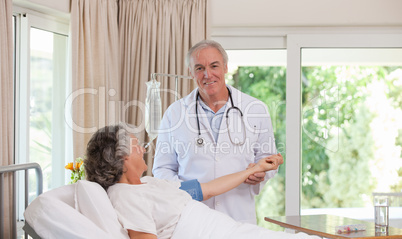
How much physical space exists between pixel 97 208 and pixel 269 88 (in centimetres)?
388

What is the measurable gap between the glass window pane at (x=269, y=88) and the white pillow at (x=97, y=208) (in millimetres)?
2486

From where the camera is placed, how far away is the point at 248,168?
2.46 m

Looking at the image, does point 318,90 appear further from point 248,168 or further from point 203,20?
point 248,168

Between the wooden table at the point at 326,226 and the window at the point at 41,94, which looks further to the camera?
the window at the point at 41,94

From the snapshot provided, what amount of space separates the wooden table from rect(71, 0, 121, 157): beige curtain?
1492 mm

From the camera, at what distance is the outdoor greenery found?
3998mm

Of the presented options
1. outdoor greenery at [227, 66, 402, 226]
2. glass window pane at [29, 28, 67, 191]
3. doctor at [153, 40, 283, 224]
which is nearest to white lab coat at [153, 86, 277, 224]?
doctor at [153, 40, 283, 224]

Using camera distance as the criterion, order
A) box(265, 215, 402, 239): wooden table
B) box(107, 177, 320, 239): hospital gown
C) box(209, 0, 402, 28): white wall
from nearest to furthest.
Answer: box(107, 177, 320, 239): hospital gown → box(265, 215, 402, 239): wooden table → box(209, 0, 402, 28): white wall

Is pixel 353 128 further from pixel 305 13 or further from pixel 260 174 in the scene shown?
pixel 260 174

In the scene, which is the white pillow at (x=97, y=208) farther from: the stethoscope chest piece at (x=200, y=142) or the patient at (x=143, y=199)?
the stethoscope chest piece at (x=200, y=142)

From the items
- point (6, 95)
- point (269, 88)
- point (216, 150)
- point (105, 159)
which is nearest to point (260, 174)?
point (216, 150)

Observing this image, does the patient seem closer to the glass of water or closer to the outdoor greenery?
the glass of water

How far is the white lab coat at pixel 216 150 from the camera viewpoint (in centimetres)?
250

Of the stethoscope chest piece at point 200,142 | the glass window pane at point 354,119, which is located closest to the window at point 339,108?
the glass window pane at point 354,119
